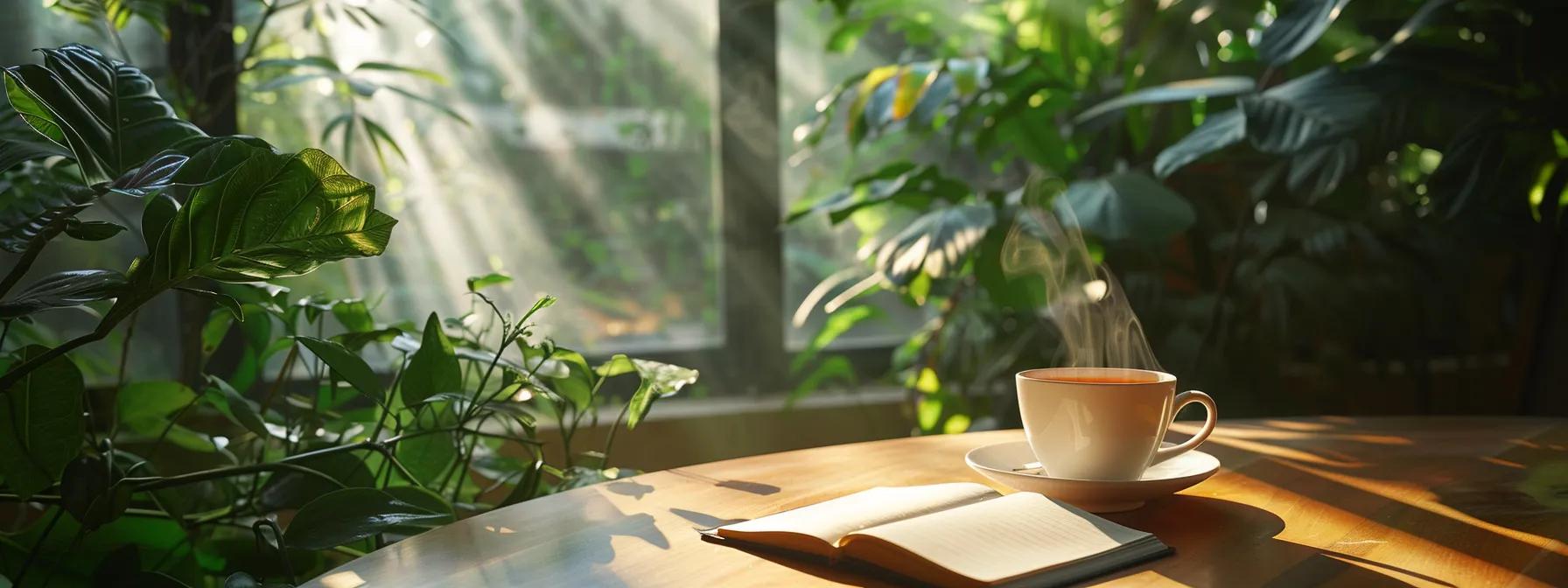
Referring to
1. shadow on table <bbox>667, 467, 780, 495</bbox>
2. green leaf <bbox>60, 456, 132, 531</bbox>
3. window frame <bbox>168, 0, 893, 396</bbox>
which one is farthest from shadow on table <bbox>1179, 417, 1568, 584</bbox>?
window frame <bbox>168, 0, 893, 396</bbox>

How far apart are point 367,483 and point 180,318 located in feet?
3.03

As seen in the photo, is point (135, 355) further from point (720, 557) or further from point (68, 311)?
point (720, 557)

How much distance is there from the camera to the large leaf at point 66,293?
1.79 ft

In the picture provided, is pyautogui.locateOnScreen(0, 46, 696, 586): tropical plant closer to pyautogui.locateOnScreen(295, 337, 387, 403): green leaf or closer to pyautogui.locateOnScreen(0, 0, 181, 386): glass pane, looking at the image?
pyautogui.locateOnScreen(295, 337, 387, 403): green leaf

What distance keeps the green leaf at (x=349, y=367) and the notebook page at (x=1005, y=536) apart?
0.37m

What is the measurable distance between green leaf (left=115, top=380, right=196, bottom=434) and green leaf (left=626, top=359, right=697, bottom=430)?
0.42 metres

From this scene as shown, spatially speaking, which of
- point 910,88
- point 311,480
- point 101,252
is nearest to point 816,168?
point 910,88

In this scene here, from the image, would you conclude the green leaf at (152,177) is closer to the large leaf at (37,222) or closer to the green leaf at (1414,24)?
the large leaf at (37,222)

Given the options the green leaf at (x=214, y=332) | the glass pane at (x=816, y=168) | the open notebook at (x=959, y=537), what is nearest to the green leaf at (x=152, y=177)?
the open notebook at (x=959, y=537)

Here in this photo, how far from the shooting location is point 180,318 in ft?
5.16

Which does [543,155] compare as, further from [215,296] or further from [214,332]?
[215,296]

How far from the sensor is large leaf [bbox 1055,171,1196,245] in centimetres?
126

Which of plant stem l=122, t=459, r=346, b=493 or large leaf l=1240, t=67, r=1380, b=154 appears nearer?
plant stem l=122, t=459, r=346, b=493

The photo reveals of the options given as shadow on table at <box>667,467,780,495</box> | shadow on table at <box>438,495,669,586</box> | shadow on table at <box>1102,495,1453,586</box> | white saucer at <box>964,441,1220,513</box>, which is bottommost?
shadow on table at <box>1102,495,1453,586</box>
